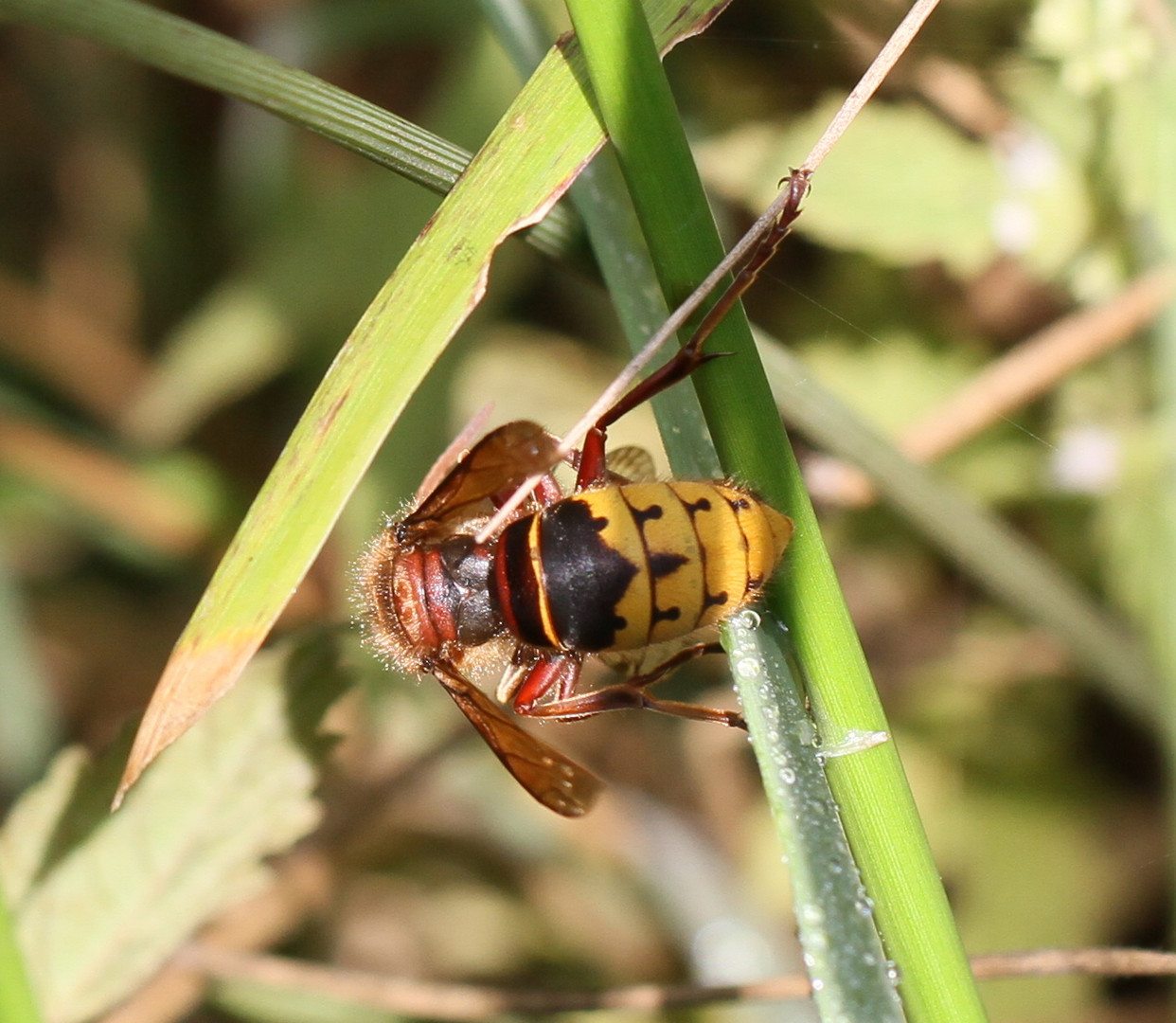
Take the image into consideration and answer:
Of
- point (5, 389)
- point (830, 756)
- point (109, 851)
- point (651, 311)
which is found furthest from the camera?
point (5, 389)

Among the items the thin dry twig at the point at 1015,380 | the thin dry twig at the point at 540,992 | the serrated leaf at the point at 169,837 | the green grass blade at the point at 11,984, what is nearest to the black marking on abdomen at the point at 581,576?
the serrated leaf at the point at 169,837

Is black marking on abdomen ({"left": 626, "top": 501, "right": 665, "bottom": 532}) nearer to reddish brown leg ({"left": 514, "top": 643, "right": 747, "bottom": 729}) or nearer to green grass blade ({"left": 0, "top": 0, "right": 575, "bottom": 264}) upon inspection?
reddish brown leg ({"left": 514, "top": 643, "right": 747, "bottom": 729})

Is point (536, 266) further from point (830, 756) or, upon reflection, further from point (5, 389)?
point (830, 756)

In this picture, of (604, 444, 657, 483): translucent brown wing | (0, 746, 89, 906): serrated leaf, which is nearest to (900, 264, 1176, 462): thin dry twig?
(604, 444, 657, 483): translucent brown wing

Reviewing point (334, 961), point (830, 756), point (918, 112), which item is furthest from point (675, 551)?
point (334, 961)

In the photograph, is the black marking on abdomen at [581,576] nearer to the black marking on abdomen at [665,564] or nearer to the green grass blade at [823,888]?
the black marking on abdomen at [665,564]

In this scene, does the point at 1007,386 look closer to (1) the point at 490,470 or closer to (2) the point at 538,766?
(1) the point at 490,470

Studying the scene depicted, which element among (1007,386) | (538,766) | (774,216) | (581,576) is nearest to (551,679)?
(538,766)
